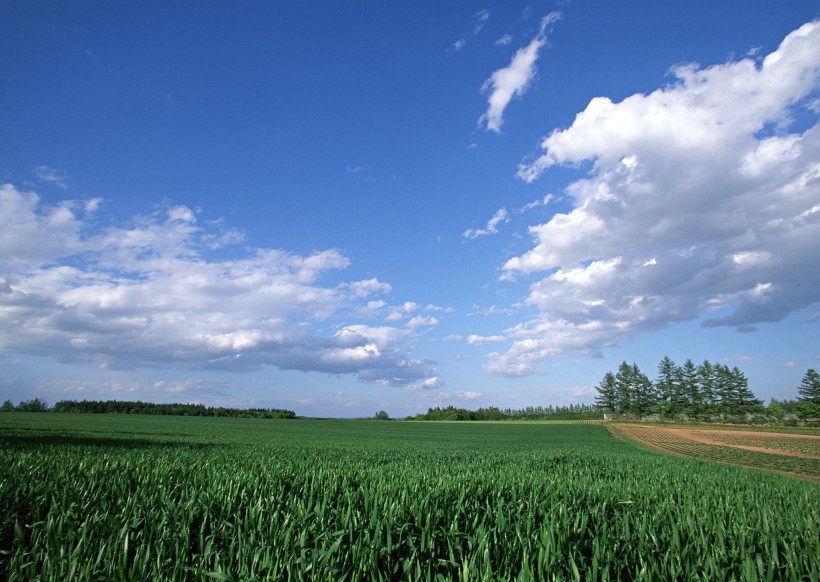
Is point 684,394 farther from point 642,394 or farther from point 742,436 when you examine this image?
point 742,436

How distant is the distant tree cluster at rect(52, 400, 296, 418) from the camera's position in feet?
372

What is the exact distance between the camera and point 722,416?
113250mm

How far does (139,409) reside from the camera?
118 meters

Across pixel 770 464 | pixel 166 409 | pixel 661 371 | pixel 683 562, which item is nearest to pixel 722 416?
pixel 661 371

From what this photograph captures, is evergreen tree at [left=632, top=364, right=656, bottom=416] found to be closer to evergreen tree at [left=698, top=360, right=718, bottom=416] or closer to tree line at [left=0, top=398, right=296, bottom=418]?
evergreen tree at [left=698, top=360, right=718, bottom=416]

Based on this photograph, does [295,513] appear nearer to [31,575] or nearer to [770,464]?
[31,575]

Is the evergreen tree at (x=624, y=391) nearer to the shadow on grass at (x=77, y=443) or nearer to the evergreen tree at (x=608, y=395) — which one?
the evergreen tree at (x=608, y=395)

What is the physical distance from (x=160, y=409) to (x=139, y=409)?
541cm

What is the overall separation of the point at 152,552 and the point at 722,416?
146397 mm

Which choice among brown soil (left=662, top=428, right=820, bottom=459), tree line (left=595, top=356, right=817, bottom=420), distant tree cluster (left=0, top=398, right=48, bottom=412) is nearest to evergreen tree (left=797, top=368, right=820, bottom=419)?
tree line (left=595, top=356, right=817, bottom=420)

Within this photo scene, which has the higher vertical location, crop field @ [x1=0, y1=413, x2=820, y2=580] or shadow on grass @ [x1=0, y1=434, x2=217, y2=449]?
crop field @ [x1=0, y1=413, x2=820, y2=580]

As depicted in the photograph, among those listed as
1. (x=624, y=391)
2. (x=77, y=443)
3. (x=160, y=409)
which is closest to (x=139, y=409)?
(x=160, y=409)

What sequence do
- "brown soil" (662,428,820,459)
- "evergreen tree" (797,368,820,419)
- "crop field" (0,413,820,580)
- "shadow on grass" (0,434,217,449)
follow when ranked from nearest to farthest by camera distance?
"crop field" (0,413,820,580), "shadow on grass" (0,434,217,449), "brown soil" (662,428,820,459), "evergreen tree" (797,368,820,419)

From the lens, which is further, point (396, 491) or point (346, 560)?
point (396, 491)
